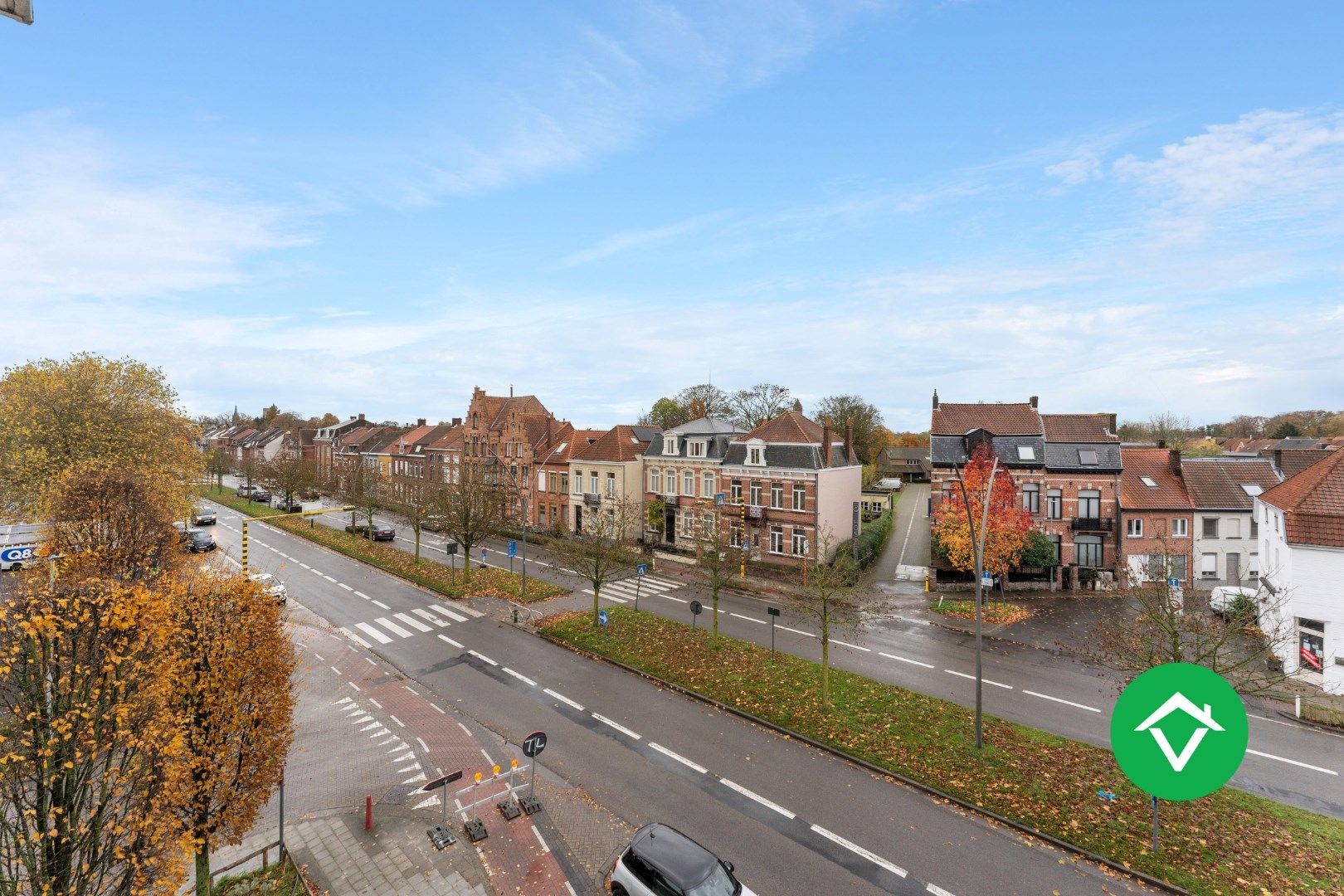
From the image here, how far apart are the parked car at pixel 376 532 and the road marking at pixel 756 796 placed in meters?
38.8

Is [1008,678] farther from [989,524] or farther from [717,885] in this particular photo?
[717,885]

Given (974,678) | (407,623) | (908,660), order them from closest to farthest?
1. (974,678)
2. (908,660)
3. (407,623)

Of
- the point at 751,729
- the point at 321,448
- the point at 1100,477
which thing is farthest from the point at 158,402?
the point at 321,448

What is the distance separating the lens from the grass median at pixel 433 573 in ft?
103

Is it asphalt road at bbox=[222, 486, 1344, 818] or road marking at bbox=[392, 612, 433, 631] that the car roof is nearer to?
asphalt road at bbox=[222, 486, 1344, 818]

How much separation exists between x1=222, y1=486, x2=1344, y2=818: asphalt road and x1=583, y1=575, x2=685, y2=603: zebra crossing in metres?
0.11

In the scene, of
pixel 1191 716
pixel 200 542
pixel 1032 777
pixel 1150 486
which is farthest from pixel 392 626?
pixel 1150 486

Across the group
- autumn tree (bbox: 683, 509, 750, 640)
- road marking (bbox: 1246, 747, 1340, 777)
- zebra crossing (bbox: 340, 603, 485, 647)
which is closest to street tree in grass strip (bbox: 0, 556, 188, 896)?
zebra crossing (bbox: 340, 603, 485, 647)

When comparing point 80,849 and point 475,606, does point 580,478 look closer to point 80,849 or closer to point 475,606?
point 475,606

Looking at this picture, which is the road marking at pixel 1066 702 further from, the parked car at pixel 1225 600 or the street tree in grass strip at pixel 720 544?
the parked car at pixel 1225 600

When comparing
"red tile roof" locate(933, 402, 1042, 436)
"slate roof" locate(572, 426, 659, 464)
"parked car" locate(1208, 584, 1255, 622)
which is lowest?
"parked car" locate(1208, 584, 1255, 622)

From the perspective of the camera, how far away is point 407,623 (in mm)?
27141

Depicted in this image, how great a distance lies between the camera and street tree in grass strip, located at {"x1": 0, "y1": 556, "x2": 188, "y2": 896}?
715 cm

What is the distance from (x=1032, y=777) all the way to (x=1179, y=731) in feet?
24.9
